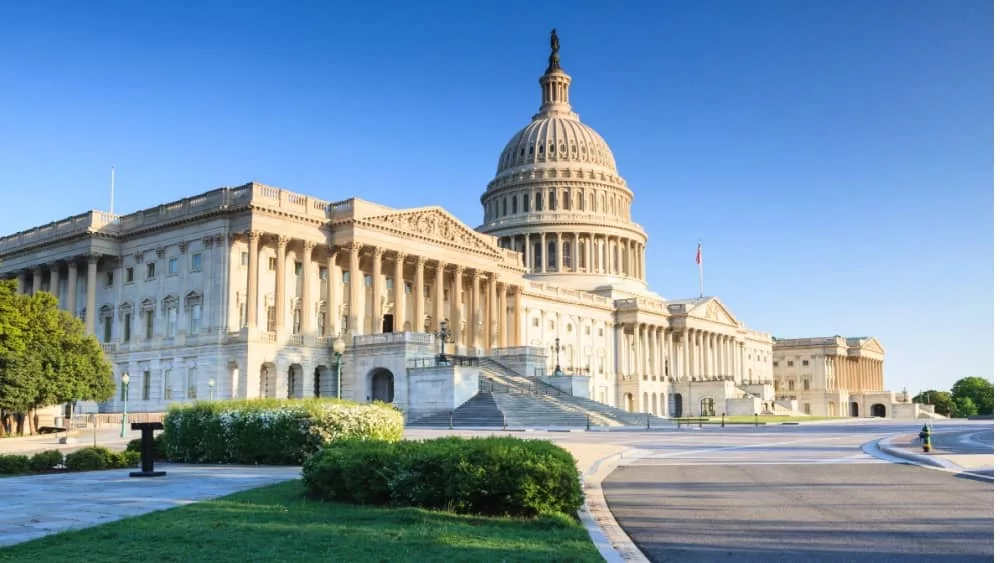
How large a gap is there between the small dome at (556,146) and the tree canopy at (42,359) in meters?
96.3

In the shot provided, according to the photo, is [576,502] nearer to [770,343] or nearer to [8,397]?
[8,397]

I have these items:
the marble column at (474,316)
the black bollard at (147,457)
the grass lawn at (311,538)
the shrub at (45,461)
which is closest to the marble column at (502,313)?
the marble column at (474,316)

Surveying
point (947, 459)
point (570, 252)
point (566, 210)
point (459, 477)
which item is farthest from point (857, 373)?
point (459, 477)

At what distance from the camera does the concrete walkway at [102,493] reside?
15.5 metres

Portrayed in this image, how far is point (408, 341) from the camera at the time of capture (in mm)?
72250

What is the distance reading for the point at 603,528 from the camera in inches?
621

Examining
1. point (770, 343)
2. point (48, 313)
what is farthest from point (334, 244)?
point (770, 343)

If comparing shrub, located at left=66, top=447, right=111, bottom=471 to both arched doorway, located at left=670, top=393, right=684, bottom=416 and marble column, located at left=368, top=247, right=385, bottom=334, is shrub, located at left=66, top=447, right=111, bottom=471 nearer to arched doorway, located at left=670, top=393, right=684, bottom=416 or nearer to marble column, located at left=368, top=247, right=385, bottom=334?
marble column, located at left=368, top=247, right=385, bottom=334

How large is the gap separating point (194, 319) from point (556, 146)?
3336 inches

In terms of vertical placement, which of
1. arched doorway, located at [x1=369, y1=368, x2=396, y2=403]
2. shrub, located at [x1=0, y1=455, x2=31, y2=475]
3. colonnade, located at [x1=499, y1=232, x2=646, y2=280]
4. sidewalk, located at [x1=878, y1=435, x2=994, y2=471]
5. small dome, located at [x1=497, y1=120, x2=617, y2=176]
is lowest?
sidewalk, located at [x1=878, y1=435, x2=994, y2=471]

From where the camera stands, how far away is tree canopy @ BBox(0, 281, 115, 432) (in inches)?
1997

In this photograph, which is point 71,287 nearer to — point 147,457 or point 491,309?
point 491,309

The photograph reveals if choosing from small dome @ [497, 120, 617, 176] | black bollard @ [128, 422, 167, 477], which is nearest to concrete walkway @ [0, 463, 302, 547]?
black bollard @ [128, 422, 167, 477]

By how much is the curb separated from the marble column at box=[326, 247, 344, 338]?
51952 millimetres
